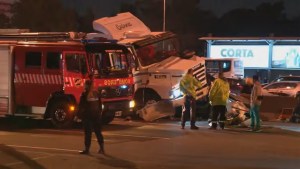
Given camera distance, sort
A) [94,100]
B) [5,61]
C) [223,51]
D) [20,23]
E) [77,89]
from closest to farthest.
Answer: [94,100] → [77,89] → [5,61] → [20,23] → [223,51]

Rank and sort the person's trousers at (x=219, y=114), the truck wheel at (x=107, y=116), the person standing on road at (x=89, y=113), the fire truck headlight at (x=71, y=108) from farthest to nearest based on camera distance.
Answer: the person's trousers at (x=219, y=114)
the truck wheel at (x=107, y=116)
the fire truck headlight at (x=71, y=108)
the person standing on road at (x=89, y=113)

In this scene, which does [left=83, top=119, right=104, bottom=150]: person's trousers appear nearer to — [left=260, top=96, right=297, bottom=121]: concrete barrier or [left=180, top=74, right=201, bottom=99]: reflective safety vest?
[left=180, top=74, right=201, bottom=99]: reflective safety vest

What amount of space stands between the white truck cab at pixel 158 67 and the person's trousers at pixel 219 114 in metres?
2.48

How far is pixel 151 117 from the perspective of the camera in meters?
19.6

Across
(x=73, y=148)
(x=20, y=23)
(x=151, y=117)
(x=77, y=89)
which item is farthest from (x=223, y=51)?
(x=73, y=148)

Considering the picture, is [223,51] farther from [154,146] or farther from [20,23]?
[154,146]

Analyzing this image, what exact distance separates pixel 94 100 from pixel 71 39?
226 inches

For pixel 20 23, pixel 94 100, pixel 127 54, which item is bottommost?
pixel 94 100

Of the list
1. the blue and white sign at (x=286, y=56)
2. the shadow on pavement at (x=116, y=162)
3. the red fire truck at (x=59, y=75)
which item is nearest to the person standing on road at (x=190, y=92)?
the red fire truck at (x=59, y=75)

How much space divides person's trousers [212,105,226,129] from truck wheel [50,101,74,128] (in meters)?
4.20

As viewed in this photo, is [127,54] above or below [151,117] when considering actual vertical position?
above

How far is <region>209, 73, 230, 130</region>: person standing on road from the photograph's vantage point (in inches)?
676

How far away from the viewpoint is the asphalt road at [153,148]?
11.2 metres

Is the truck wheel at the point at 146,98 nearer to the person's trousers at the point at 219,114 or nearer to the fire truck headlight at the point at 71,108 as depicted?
the person's trousers at the point at 219,114
